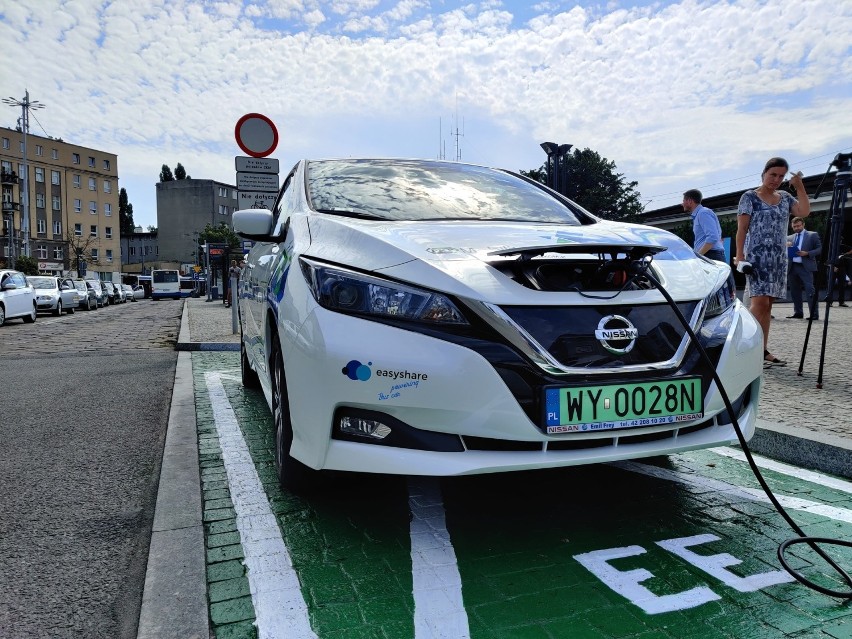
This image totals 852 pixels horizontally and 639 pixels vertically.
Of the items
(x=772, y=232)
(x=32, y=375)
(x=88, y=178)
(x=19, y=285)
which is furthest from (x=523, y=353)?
(x=88, y=178)

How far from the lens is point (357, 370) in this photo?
231 centimetres

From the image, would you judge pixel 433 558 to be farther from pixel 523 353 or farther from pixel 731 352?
pixel 731 352

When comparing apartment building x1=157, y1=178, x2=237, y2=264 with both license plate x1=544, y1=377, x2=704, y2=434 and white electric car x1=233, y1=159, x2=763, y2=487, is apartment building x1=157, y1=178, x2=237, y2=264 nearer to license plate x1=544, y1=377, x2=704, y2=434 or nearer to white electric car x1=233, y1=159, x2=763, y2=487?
white electric car x1=233, y1=159, x2=763, y2=487

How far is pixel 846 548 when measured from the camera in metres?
2.49

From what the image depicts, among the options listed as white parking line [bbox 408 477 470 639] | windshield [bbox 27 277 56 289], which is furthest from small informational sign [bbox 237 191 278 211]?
windshield [bbox 27 277 56 289]

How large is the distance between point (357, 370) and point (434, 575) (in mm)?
743

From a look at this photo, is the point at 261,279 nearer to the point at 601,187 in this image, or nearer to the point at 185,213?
the point at 601,187

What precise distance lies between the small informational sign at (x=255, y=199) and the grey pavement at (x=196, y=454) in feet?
9.82

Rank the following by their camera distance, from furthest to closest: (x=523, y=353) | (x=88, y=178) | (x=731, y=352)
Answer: (x=88, y=178), (x=731, y=352), (x=523, y=353)

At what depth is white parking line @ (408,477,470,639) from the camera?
1.96 metres

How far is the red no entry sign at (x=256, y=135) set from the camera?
9.34m

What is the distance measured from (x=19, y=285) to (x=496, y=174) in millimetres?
17957

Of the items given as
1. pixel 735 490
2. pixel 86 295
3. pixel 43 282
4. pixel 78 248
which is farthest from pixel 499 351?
pixel 78 248

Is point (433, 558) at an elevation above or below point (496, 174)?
below
